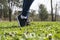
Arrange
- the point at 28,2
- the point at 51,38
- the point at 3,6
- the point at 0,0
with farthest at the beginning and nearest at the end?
the point at 3,6
the point at 0,0
the point at 28,2
the point at 51,38

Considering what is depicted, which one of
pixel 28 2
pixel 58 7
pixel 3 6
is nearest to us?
pixel 28 2

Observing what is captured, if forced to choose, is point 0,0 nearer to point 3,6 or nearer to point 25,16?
point 3,6

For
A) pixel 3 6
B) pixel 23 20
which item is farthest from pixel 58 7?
pixel 23 20

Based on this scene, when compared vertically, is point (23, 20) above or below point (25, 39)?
below

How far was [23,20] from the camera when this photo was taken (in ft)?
18.1

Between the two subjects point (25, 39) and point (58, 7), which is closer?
point (25, 39)

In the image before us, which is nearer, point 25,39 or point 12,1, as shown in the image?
point 25,39

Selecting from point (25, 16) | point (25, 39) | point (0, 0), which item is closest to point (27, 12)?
point (25, 16)

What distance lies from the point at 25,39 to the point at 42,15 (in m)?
59.6

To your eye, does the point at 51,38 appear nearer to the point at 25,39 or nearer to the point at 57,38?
the point at 57,38

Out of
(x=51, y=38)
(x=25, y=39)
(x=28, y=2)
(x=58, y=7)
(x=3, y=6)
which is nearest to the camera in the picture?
(x=51, y=38)

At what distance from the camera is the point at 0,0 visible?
49062 mm

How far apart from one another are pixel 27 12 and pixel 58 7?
Answer: 5534 cm

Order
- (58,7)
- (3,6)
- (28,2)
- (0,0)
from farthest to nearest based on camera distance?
(58,7)
(3,6)
(0,0)
(28,2)
